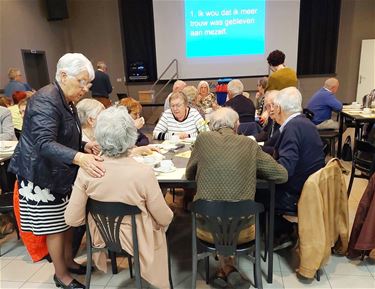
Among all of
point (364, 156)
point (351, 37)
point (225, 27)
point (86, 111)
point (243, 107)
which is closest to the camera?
point (86, 111)

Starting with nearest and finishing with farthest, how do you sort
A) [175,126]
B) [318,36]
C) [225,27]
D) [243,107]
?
[175,126], [243,107], [225,27], [318,36]

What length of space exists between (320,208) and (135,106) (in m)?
1.69

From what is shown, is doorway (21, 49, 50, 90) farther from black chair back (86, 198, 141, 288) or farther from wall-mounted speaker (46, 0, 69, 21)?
black chair back (86, 198, 141, 288)

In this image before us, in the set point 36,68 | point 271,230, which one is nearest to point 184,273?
point 271,230

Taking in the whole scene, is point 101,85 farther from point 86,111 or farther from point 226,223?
point 226,223

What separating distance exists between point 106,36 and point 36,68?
1952 millimetres

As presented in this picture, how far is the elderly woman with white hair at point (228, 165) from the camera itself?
5.66ft

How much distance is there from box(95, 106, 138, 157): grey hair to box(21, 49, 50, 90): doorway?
6.25m

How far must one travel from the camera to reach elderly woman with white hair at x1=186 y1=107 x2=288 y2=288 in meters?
1.73

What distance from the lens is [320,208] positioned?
76.4 inches

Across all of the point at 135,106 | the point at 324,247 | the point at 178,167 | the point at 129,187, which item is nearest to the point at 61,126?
the point at 129,187

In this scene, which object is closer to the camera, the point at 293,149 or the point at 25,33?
the point at 293,149

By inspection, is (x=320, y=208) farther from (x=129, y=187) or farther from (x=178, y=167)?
(x=129, y=187)

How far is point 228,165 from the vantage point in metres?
1.72
